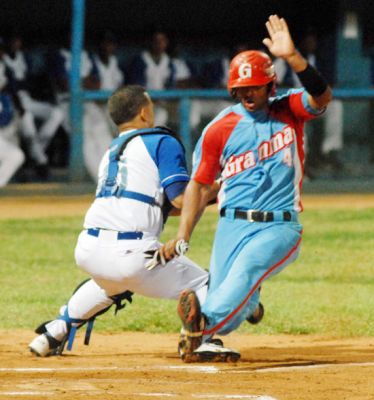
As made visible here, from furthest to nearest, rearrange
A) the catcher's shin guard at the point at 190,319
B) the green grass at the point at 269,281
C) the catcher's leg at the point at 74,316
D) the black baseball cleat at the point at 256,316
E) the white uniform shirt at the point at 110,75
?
the white uniform shirt at the point at 110,75
the green grass at the point at 269,281
the black baseball cleat at the point at 256,316
the catcher's leg at the point at 74,316
the catcher's shin guard at the point at 190,319

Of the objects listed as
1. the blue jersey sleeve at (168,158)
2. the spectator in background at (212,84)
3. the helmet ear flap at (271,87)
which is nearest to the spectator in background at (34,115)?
the spectator in background at (212,84)

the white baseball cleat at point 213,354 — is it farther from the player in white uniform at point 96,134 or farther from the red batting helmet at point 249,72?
the player in white uniform at point 96,134

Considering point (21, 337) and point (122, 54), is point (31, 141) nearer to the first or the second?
point (122, 54)

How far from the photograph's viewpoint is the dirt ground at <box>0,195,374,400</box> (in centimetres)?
571

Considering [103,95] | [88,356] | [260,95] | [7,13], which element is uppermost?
[7,13]

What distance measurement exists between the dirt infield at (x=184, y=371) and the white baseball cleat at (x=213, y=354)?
1.7 inches

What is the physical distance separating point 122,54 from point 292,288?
35.5 ft

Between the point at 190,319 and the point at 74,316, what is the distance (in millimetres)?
935

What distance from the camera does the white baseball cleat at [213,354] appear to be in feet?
21.5

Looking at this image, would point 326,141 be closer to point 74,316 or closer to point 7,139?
point 7,139

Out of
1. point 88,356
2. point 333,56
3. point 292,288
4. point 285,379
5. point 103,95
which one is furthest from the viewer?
point 333,56

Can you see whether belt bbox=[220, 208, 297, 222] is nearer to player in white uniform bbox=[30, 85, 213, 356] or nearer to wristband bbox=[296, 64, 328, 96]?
player in white uniform bbox=[30, 85, 213, 356]

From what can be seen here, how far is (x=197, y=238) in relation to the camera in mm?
12633

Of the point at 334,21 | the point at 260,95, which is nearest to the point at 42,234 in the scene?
the point at 260,95
